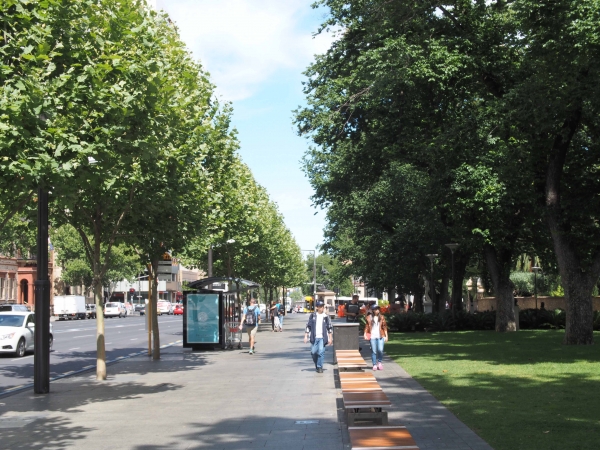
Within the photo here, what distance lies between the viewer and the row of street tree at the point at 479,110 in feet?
72.8

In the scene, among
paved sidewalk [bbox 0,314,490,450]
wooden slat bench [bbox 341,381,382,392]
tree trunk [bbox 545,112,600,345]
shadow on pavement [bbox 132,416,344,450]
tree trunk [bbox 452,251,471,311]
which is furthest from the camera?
tree trunk [bbox 452,251,471,311]

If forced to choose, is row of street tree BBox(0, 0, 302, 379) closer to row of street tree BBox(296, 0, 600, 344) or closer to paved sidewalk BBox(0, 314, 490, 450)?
paved sidewalk BBox(0, 314, 490, 450)

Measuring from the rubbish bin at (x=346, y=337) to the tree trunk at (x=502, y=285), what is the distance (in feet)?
47.5

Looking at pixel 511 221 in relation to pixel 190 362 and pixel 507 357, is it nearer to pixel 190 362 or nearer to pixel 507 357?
pixel 507 357

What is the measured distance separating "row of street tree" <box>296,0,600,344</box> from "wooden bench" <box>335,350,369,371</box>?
→ 8.31 metres

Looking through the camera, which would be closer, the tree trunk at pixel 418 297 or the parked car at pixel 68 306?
the tree trunk at pixel 418 297

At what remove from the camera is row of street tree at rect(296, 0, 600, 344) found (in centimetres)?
2219

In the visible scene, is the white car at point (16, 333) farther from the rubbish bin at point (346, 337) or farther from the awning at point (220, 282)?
the rubbish bin at point (346, 337)

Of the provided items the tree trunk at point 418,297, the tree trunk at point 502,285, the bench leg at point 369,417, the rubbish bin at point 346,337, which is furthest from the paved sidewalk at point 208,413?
the tree trunk at point 418,297

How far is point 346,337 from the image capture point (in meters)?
22.0

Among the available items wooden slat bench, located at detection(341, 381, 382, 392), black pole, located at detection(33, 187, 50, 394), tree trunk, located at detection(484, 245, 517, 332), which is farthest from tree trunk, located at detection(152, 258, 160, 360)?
tree trunk, located at detection(484, 245, 517, 332)

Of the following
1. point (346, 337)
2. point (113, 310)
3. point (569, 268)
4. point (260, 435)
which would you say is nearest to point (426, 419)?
point (260, 435)

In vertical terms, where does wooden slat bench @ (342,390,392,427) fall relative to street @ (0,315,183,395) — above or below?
above

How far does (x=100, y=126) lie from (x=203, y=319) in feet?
56.0
